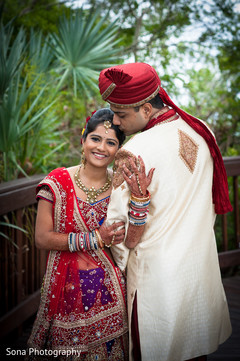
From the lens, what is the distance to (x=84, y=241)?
182 cm

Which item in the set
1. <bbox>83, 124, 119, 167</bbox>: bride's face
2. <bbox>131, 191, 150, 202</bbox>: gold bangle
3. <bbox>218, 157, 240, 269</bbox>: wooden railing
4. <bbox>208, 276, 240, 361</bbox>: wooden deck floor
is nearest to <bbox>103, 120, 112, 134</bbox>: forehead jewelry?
<bbox>83, 124, 119, 167</bbox>: bride's face

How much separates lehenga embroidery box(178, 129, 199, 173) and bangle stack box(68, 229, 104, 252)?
0.51 meters

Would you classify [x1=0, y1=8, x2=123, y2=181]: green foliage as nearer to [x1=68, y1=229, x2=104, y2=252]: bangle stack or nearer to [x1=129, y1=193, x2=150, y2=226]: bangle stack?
[x1=68, y1=229, x2=104, y2=252]: bangle stack

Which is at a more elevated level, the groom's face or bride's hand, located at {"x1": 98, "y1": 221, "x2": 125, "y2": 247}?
the groom's face

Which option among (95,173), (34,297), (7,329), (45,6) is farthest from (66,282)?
(45,6)

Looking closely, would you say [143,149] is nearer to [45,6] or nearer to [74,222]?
[74,222]

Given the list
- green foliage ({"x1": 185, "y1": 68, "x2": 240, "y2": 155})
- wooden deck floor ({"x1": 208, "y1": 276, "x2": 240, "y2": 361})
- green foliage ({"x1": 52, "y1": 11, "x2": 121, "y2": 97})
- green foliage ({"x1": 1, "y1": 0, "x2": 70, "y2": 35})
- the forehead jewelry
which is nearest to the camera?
the forehead jewelry

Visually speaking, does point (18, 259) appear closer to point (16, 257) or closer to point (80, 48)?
point (16, 257)

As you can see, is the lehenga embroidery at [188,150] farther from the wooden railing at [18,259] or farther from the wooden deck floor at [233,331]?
the wooden deck floor at [233,331]

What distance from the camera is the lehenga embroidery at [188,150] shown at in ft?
5.77

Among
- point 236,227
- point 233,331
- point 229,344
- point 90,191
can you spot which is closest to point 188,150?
point 90,191

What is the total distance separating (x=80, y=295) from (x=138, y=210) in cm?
56

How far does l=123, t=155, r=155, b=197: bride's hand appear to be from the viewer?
1642mm

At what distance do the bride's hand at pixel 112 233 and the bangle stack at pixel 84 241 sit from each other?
26mm
